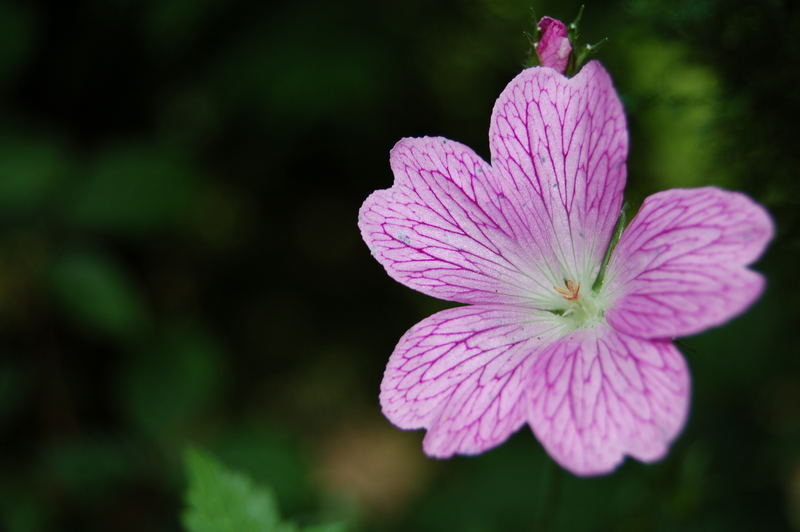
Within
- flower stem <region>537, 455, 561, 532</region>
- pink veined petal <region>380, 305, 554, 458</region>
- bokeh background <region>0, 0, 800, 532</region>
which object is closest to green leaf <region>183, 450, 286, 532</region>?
pink veined petal <region>380, 305, 554, 458</region>

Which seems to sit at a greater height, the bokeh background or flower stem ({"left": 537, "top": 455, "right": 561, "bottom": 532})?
the bokeh background

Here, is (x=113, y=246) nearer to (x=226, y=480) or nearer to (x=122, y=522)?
(x=122, y=522)

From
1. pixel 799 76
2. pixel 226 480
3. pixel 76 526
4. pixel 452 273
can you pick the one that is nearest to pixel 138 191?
pixel 76 526

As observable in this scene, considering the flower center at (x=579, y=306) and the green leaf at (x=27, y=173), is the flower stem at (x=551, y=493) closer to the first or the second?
the flower center at (x=579, y=306)

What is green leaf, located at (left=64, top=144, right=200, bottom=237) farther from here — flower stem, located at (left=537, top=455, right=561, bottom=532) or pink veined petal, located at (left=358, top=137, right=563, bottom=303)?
flower stem, located at (left=537, top=455, right=561, bottom=532)

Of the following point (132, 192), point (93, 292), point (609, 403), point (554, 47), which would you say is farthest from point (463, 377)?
point (132, 192)

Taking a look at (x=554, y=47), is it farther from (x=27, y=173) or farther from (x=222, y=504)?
(x=27, y=173)

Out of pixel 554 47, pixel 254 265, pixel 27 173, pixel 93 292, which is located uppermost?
pixel 27 173
